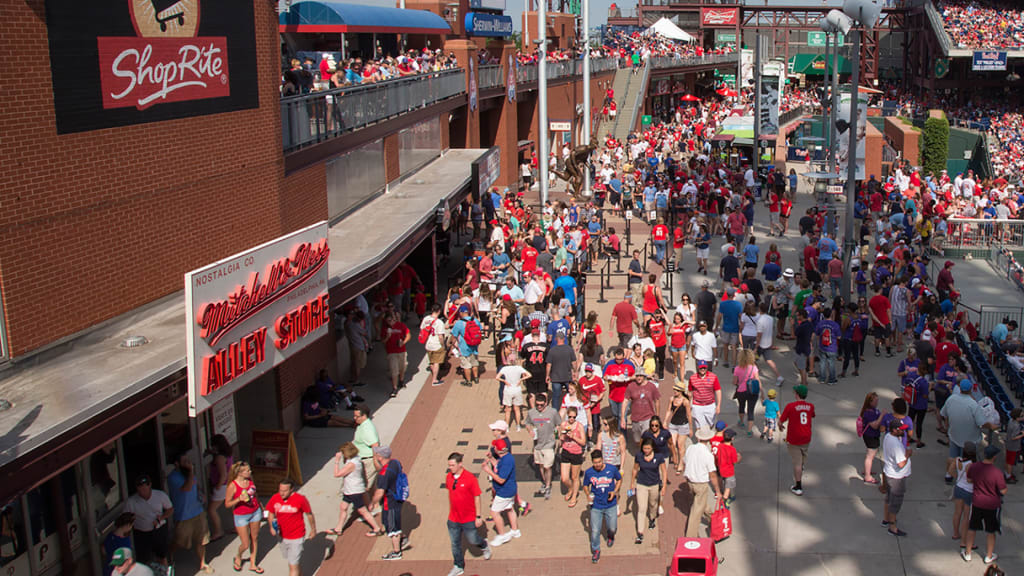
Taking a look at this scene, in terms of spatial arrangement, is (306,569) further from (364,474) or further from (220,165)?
(220,165)

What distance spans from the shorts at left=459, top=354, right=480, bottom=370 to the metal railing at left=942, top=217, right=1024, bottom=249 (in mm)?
15345

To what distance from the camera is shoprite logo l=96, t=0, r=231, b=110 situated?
10.6m

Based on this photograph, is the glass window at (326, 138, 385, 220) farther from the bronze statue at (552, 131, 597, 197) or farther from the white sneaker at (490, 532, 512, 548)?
the bronze statue at (552, 131, 597, 197)

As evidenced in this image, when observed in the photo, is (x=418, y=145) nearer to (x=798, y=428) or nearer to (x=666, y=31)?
(x=798, y=428)

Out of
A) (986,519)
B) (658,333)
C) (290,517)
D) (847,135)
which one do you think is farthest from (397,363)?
(847,135)

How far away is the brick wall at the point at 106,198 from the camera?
935 centimetres

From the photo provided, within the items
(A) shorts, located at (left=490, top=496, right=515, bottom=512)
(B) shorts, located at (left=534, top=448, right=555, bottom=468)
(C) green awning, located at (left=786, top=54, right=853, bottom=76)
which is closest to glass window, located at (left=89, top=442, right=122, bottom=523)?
(A) shorts, located at (left=490, top=496, right=515, bottom=512)

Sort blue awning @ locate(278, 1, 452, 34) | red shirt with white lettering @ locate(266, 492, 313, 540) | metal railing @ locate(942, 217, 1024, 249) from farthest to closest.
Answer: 1. blue awning @ locate(278, 1, 452, 34)
2. metal railing @ locate(942, 217, 1024, 249)
3. red shirt with white lettering @ locate(266, 492, 313, 540)

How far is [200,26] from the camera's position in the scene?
1226 cm

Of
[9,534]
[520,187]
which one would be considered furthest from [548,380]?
[520,187]

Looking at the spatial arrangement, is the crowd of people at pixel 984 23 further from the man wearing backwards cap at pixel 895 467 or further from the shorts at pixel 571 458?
the shorts at pixel 571 458

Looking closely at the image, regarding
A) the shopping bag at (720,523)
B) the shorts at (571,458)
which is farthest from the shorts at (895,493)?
the shorts at (571,458)

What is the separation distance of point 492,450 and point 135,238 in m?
4.51

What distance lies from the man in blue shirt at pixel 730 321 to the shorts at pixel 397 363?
5254 mm
